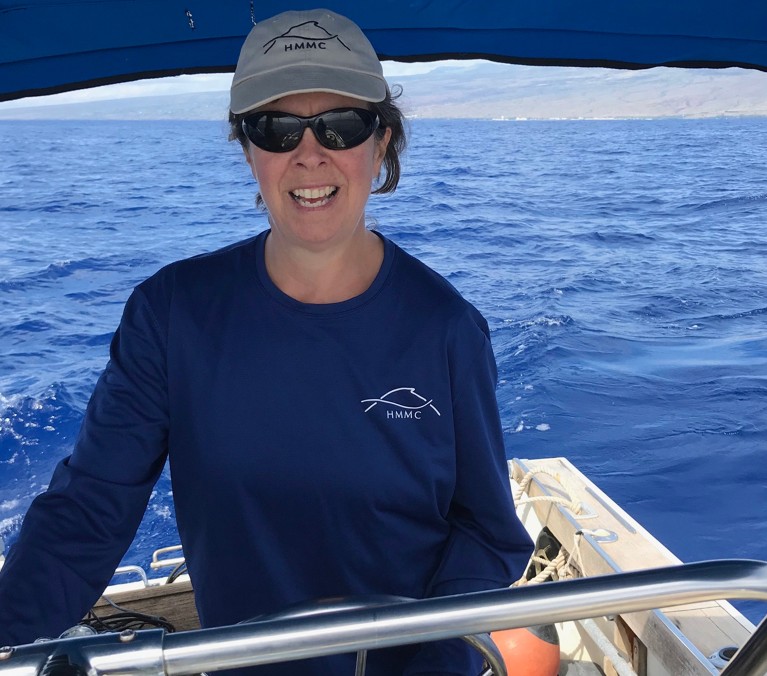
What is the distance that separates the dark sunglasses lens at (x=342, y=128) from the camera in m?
1.18

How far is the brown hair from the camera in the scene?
1.29 metres

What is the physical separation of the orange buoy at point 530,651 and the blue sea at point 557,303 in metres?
1.45

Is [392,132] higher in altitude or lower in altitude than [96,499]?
higher

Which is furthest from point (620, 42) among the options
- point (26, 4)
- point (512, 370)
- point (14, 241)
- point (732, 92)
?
point (732, 92)

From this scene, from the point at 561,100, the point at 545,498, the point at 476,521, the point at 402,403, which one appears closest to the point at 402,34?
the point at 402,403

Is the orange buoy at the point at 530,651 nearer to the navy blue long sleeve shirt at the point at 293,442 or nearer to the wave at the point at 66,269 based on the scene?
the navy blue long sleeve shirt at the point at 293,442

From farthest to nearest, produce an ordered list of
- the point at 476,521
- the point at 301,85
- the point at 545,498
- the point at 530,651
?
the point at 545,498, the point at 530,651, the point at 476,521, the point at 301,85

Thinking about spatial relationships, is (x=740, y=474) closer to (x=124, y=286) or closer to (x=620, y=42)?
(x=620, y=42)

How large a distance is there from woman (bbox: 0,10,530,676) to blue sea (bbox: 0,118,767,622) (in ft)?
1.18

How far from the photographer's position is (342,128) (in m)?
1.19

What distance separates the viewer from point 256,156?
1214mm

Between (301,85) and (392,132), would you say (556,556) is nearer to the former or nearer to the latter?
(392,132)

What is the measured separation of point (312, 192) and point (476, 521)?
A: 549 mm

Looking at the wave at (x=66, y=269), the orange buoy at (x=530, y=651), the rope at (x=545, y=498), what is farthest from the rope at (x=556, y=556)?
the wave at (x=66, y=269)
